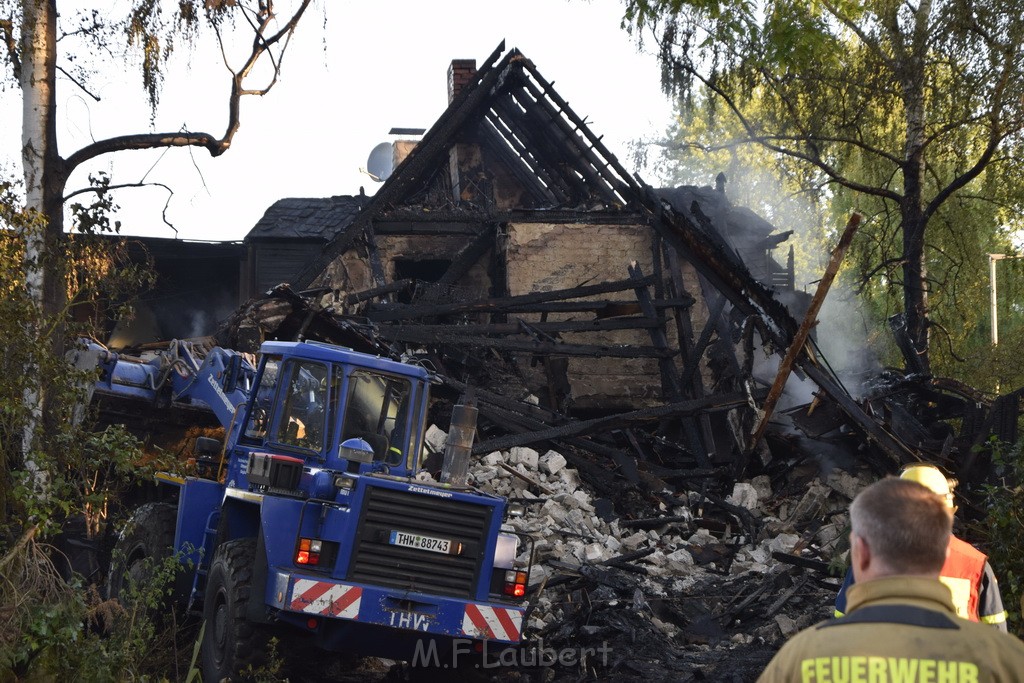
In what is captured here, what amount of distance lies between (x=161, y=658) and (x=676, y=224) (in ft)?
Result: 41.3

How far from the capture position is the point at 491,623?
25.9 ft

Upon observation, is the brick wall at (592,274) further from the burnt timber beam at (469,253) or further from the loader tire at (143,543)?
the loader tire at (143,543)

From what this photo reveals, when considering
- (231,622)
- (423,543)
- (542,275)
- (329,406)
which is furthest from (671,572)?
(542,275)

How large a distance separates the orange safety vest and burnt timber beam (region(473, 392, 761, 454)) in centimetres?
1060

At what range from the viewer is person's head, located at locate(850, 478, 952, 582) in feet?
8.73

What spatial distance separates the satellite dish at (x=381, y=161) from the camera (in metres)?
33.9

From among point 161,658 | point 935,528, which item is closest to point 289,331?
point 161,658

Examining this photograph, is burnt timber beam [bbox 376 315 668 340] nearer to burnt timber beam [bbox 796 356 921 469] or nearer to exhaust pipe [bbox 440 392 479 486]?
burnt timber beam [bbox 796 356 921 469]

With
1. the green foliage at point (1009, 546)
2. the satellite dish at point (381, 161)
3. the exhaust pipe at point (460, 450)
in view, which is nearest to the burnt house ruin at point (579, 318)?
the green foliage at point (1009, 546)

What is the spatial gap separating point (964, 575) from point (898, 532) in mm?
1906

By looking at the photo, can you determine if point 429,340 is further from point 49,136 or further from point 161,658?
point 161,658

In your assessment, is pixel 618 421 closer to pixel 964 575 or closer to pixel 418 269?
pixel 418 269

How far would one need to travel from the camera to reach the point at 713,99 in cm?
1716

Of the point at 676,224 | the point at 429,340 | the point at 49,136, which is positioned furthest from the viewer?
the point at 676,224
